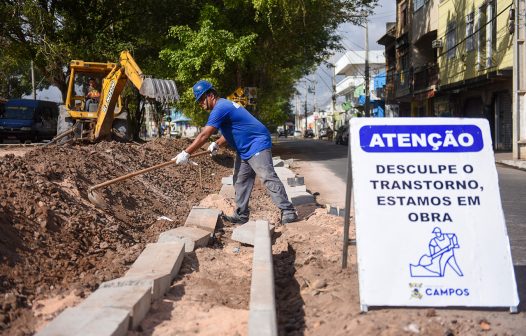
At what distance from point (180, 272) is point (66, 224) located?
1.56 metres

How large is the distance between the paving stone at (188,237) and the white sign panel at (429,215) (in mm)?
2291

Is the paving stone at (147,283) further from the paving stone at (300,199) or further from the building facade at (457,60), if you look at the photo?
the building facade at (457,60)

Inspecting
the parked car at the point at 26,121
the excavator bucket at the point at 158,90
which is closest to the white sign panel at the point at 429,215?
the excavator bucket at the point at 158,90

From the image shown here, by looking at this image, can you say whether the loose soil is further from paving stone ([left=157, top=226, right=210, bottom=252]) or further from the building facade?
the building facade

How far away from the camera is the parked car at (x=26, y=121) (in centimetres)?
2870

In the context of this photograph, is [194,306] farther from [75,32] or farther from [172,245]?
[75,32]

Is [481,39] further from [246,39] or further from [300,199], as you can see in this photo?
[300,199]

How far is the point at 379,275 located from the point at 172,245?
2.21 m

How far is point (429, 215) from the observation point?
4199mm

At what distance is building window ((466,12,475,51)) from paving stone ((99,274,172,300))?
82.8ft

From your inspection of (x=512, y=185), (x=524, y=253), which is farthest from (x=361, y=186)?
(x=512, y=185)

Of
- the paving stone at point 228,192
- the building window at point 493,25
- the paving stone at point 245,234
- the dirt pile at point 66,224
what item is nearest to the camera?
the dirt pile at point 66,224

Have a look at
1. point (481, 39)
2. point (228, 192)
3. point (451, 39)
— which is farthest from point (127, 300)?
point (451, 39)

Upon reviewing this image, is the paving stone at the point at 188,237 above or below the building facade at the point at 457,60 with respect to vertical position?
below
